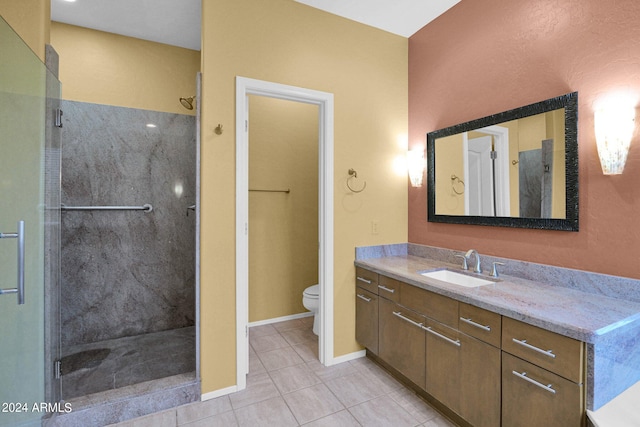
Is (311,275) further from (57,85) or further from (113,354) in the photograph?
(57,85)

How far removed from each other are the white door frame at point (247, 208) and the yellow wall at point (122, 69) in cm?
111

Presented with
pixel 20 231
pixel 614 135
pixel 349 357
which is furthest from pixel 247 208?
pixel 614 135

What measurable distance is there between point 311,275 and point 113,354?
1980 millimetres

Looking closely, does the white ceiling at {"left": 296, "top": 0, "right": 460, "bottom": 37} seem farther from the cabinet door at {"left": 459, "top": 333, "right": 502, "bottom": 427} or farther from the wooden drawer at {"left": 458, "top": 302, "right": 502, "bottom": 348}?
the cabinet door at {"left": 459, "top": 333, "right": 502, "bottom": 427}

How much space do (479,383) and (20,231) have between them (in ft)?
7.64

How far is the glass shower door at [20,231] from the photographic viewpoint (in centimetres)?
136

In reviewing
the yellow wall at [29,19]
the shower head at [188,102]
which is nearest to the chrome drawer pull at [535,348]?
the shower head at [188,102]

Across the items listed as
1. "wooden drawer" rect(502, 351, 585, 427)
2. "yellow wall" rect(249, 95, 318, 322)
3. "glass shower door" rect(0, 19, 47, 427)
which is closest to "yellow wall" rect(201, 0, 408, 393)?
"glass shower door" rect(0, 19, 47, 427)

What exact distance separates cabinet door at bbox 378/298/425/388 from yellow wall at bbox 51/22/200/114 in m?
2.71

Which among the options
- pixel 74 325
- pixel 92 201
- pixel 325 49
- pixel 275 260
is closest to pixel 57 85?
pixel 92 201

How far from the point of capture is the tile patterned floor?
5.96 ft

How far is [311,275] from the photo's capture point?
3547mm

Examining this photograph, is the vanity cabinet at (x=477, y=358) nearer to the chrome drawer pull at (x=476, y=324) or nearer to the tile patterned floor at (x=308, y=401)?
the chrome drawer pull at (x=476, y=324)

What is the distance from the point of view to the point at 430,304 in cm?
183
